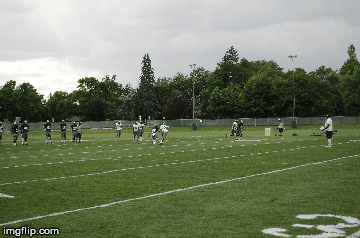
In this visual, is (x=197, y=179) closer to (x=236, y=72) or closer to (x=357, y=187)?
(x=357, y=187)

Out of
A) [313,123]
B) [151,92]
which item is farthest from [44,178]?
[151,92]

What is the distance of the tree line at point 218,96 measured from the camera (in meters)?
80.2

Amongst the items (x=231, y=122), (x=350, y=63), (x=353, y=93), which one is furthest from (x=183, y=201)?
(x=350, y=63)

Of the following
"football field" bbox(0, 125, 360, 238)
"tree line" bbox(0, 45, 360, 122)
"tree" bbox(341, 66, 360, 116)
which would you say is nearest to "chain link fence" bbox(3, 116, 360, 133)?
"tree line" bbox(0, 45, 360, 122)

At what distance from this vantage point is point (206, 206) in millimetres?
8070

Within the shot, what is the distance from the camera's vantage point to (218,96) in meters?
87.6

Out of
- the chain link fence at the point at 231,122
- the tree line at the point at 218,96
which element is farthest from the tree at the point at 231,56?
the chain link fence at the point at 231,122

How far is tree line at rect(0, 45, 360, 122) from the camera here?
80250 mm

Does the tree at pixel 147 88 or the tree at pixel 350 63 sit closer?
the tree at pixel 147 88

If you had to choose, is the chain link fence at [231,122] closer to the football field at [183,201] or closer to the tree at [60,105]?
the tree at [60,105]

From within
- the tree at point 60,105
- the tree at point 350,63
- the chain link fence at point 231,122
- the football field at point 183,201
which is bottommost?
the football field at point 183,201

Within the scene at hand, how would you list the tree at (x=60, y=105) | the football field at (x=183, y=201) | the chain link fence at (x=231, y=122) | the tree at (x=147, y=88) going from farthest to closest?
the tree at (x=60, y=105)
the tree at (x=147, y=88)
the chain link fence at (x=231, y=122)
the football field at (x=183, y=201)

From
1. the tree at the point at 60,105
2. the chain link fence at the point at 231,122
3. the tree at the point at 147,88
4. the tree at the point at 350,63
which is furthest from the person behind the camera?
the tree at the point at 60,105

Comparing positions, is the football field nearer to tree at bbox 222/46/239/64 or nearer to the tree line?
the tree line
